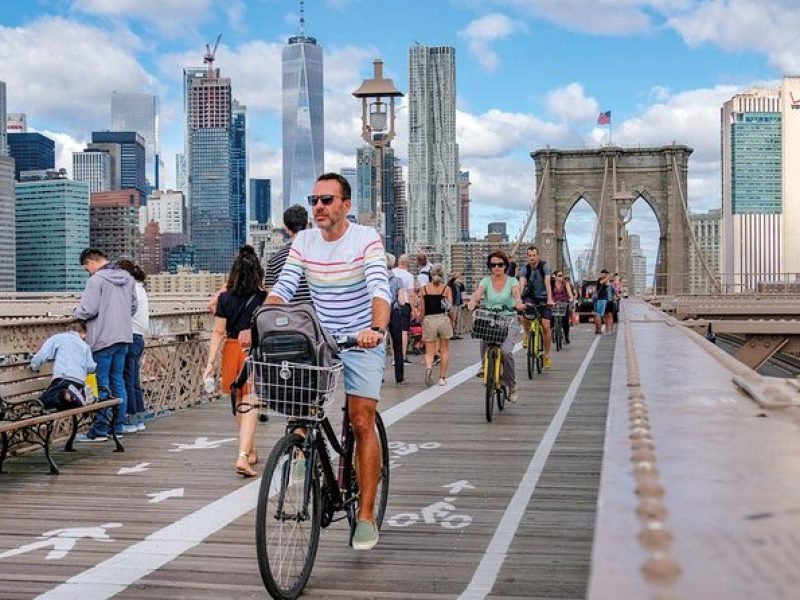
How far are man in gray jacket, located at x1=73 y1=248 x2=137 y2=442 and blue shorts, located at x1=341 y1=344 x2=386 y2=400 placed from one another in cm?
528

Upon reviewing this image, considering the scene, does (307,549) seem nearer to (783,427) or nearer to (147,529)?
(147,529)

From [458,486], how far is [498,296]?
4.65m

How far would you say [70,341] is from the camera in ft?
30.2

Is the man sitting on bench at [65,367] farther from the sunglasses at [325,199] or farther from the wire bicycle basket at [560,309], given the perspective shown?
the wire bicycle basket at [560,309]

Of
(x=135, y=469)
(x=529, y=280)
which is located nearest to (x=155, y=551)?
(x=135, y=469)

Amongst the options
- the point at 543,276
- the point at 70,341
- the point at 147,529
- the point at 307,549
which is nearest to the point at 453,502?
the point at 147,529

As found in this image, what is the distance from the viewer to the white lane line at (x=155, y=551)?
16.2 feet

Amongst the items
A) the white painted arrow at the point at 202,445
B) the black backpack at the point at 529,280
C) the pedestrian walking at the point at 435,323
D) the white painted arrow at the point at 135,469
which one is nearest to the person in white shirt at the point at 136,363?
the white painted arrow at the point at 202,445

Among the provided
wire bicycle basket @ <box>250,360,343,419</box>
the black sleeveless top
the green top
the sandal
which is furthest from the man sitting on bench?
the black sleeveless top

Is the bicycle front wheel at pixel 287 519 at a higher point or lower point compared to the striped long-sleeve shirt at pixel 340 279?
lower

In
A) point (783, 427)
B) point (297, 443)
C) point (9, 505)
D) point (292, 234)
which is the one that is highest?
point (292, 234)

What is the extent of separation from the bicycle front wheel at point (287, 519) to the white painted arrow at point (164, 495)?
2.61 metres

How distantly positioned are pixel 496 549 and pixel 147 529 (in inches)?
77.7

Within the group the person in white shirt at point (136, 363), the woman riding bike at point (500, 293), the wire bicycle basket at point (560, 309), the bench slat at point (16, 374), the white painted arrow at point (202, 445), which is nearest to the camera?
the bench slat at point (16, 374)
